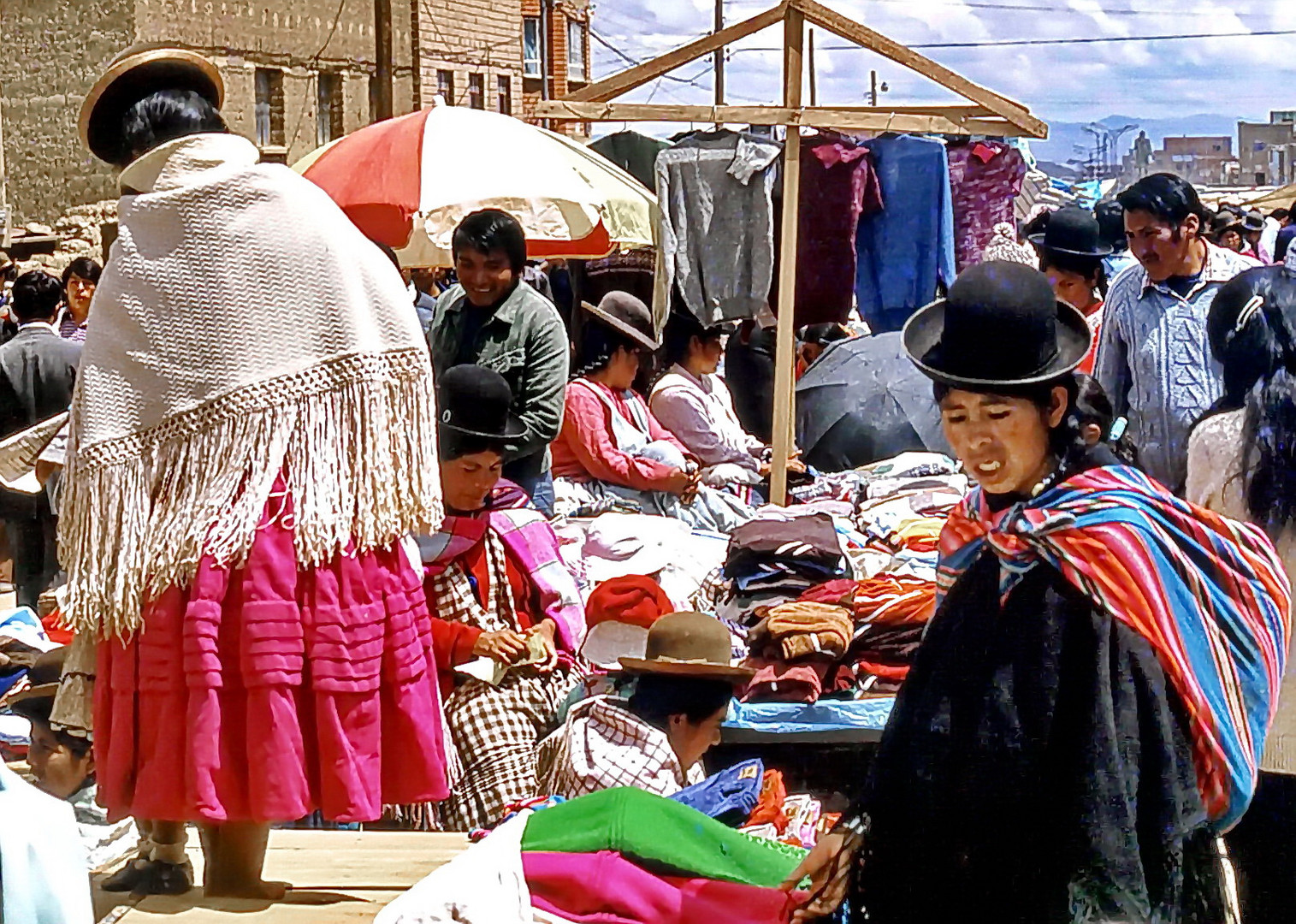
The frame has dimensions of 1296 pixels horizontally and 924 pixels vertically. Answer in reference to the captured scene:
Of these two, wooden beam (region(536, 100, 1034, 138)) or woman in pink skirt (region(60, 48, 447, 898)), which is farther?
wooden beam (region(536, 100, 1034, 138))

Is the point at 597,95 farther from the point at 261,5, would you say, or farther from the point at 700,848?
the point at 261,5

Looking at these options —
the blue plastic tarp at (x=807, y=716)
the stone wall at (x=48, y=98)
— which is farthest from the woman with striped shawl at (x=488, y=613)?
the stone wall at (x=48, y=98)

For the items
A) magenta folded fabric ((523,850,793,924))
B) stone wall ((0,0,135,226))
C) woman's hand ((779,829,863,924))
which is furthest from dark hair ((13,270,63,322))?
stone wall ((0,0,135,226))

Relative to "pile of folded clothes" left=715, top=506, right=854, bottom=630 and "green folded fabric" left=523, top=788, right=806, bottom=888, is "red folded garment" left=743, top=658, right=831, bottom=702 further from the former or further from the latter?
"green folded fabric" left=523, top=788, right=806, bottom=888

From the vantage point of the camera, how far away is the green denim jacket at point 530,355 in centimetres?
538

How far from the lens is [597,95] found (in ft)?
24.9

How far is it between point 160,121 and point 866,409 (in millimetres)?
5597

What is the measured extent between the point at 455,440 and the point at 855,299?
4.56 m

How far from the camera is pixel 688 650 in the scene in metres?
4.38

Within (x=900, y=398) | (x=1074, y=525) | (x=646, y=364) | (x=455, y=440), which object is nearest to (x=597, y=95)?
(x=646, y=364)

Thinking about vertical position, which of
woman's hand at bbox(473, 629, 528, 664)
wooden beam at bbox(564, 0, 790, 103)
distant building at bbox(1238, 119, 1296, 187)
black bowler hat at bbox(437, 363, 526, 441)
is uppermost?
distant building at bbox(1238, 119, 1296, 187)

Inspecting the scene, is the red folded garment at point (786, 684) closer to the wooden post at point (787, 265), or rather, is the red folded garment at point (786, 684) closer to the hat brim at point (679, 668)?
the hat brim at point (679, 668)

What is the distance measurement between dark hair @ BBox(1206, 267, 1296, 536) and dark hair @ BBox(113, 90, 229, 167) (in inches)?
84.8

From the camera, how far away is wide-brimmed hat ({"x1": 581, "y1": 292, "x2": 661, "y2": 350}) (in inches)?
268
